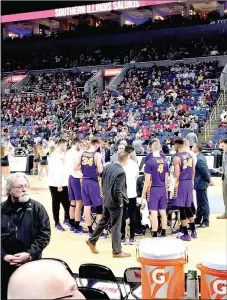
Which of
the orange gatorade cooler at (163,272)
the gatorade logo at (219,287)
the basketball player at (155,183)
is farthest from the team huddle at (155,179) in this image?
the gatorade logo at (219,287)

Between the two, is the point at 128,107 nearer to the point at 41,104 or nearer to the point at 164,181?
the point at 41,104

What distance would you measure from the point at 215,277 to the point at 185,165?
12.9 ft

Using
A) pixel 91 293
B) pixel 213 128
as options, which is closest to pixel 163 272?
pixel 91 293

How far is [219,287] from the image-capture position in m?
1.86

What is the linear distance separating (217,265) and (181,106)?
17.9 metres

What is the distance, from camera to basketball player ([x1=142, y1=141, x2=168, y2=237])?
223 inches

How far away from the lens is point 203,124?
1838cm

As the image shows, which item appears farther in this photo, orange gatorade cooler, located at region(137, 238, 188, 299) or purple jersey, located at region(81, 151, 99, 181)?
purple jersey, located at region(81, 151, 99, 181)

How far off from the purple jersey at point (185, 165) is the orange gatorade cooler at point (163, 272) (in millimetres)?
3807

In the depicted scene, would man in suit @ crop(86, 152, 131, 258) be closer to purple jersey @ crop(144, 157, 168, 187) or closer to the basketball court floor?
the basketball court floor

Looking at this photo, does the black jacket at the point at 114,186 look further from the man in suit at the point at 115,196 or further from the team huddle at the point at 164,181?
the team huddle at the point at 164,181


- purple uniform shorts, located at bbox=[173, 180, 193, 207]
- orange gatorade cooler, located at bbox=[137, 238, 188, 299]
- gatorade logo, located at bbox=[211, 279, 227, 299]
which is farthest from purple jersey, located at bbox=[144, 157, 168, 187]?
gatorade logo, located at bbox=[211, 279, 227, 299]

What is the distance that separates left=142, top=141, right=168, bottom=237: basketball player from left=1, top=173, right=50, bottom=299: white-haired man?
8.89 feet

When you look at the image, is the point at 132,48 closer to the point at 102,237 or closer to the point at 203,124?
the point at 203,124
